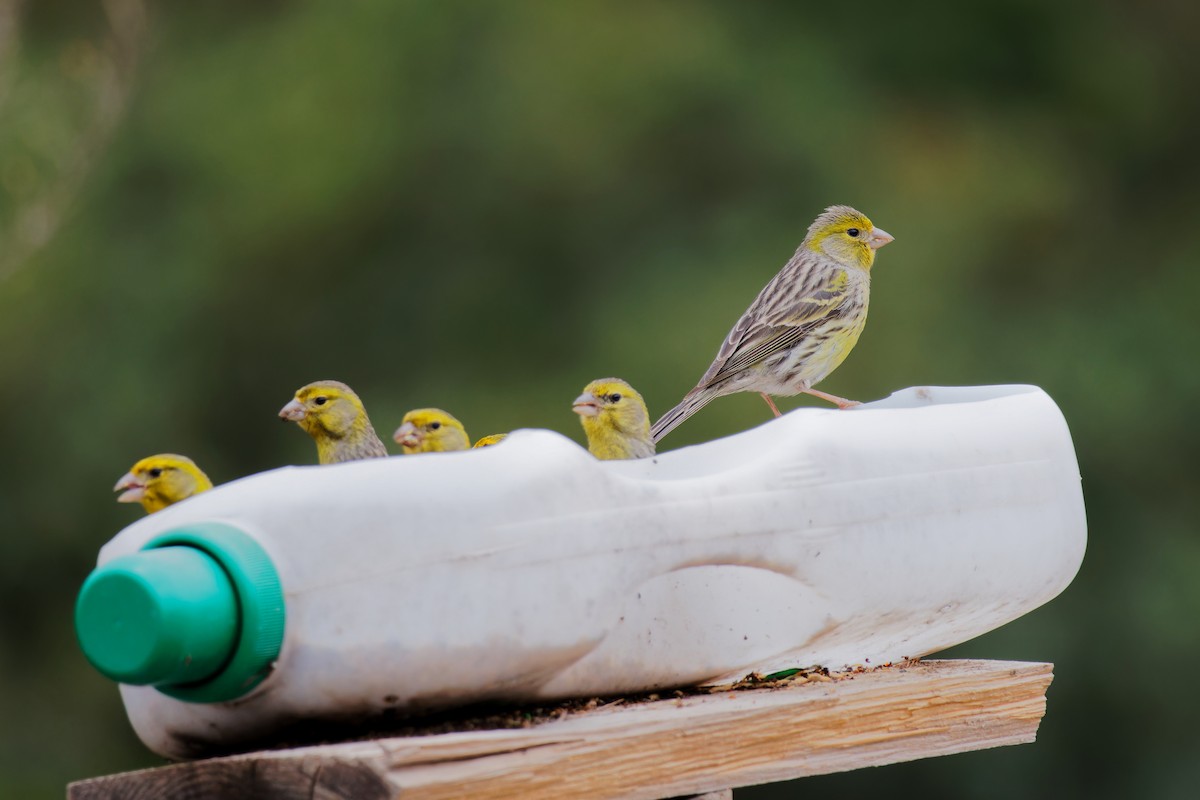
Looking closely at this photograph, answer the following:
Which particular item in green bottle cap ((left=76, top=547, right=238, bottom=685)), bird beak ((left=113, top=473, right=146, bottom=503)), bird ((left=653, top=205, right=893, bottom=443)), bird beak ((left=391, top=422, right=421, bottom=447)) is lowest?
green bottle cap ((left=76, top=547, right=238, bottom=685))

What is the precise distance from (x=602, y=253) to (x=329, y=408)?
995 centimetres

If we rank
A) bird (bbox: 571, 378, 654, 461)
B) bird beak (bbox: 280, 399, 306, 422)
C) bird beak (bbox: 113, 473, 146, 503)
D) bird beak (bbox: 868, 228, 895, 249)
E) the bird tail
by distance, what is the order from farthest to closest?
bird beak (bbox: 868, 228, 895, 249), the bird tail, bird (bbox: 571, 378, 654, 461), bird beak (bbox: 280, 399, 306, 422), bird beak (bbox: 113, 473, 146, 503)

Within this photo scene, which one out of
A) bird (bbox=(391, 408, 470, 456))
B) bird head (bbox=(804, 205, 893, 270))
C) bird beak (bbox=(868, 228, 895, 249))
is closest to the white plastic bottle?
bird (bbox=(391, 408, 470, 456))

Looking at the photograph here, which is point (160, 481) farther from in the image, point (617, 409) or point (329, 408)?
point (617, 409)

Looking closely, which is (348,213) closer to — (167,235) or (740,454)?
(167,235)

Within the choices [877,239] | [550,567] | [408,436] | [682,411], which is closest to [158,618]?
[550,567]

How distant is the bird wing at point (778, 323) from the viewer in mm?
5320

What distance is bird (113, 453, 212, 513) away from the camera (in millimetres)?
3422

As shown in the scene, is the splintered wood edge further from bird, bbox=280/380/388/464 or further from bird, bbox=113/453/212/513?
bird, bbox=280/380/388/464

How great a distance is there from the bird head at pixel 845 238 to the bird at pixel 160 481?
8.58 feet

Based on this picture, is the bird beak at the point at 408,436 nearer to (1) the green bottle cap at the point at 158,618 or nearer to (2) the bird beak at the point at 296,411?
(2) the bird beak at the point at 296,411

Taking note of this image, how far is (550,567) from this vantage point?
2650 mm

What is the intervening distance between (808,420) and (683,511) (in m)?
0.39

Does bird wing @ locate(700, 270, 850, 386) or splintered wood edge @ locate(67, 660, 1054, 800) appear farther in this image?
bird wing @ locate(700, 270, 850, 386)
